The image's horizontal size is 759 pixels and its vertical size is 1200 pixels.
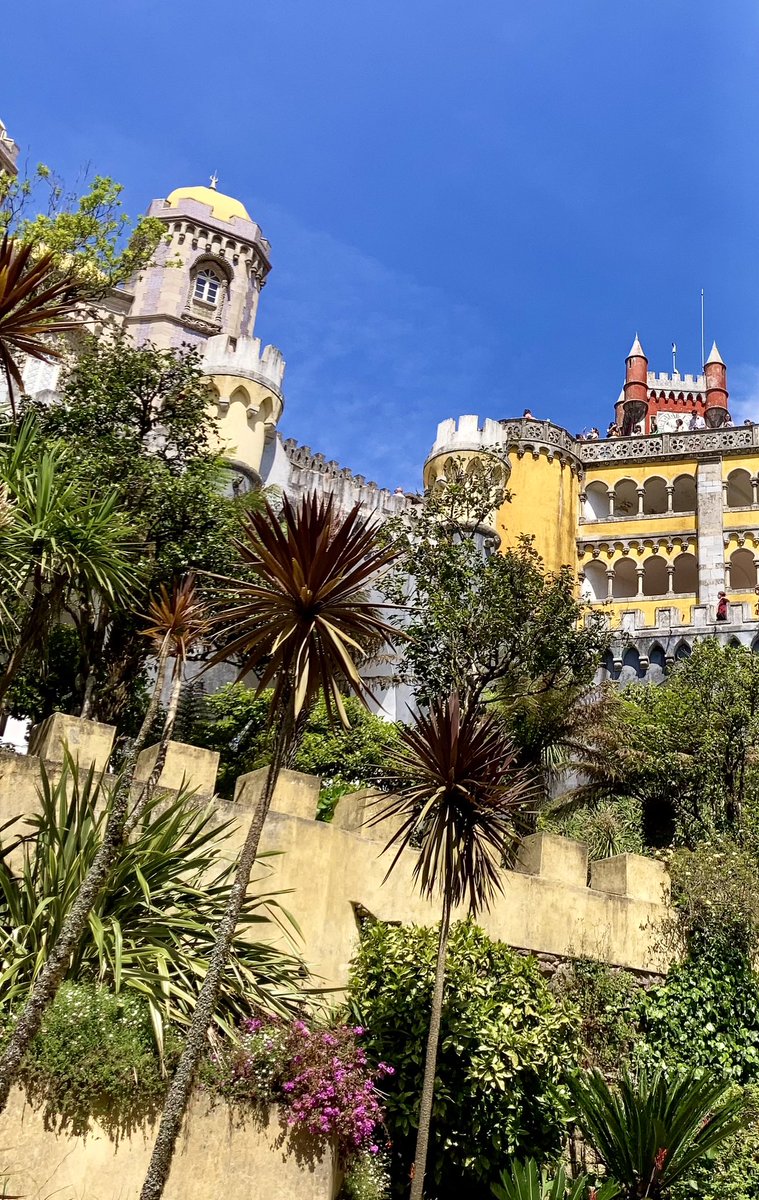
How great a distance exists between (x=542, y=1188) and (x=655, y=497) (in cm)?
4335

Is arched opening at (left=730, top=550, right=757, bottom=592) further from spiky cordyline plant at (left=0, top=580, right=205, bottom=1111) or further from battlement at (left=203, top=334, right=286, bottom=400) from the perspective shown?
spiky cordyline plant at (left=0, top=580, right=205, bottom=1111)

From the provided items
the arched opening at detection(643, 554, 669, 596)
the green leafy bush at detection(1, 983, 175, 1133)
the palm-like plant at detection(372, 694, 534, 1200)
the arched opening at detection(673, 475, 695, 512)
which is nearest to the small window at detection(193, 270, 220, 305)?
the arched opening at detection(673, 475, 695, 512)

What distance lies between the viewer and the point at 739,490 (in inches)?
2002

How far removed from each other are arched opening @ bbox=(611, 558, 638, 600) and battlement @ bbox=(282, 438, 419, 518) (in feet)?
31.5

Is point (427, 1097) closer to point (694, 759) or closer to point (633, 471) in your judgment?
point (694, 759)

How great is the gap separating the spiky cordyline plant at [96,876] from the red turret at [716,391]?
197ft

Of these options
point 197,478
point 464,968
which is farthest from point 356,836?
point 197,478

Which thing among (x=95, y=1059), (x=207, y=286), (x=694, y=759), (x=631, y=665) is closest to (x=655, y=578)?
(x=631, y=665)

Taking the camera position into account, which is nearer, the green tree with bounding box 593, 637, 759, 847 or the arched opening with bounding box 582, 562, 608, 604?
the green tree with bounding box 593, 637, 759, 847

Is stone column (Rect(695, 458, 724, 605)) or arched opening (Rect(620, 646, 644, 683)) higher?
stone column (Rect(695, 458, 724, 605))

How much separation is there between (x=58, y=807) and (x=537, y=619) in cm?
1294

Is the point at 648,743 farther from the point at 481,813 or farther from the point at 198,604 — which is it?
the point at 198,604

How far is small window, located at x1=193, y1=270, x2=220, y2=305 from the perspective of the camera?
5516 centimetres

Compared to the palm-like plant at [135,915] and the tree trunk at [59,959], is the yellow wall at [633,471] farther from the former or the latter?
the tree trunk at [59,959]
